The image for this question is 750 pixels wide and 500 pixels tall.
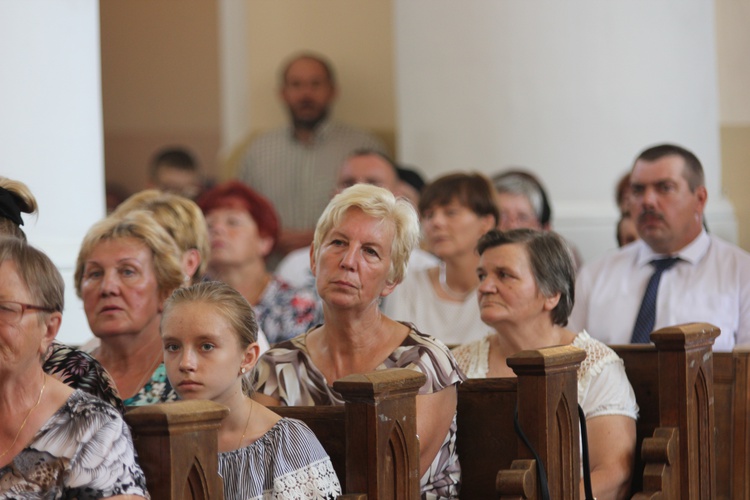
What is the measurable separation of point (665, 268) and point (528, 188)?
914mm

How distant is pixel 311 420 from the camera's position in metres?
3.01

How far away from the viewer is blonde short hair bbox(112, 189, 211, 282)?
3965 millimetres

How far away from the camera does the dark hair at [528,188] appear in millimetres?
5590

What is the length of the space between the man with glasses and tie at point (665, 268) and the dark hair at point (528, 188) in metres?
0.73

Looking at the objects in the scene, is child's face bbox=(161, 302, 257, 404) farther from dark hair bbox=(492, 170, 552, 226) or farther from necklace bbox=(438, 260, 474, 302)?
dark hair bbox=(492, 170, 552, 226)

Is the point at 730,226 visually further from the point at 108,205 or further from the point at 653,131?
the point at 108,205

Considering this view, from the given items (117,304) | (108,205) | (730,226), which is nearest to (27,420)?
(117,304)

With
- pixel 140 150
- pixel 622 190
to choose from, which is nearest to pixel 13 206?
pixel 622 190

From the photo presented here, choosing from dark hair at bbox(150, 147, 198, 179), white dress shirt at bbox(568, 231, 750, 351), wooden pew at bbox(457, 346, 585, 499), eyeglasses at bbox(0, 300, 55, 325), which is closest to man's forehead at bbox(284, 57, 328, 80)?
dark hair at bbox(150, 147, 198, 179)

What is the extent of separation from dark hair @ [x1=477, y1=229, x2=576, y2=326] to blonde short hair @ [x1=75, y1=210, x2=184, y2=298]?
0.97 meters

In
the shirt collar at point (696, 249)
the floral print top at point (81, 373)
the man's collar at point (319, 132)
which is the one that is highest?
the man's collar at point (319, 132)

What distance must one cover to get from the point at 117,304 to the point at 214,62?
965 centimetres

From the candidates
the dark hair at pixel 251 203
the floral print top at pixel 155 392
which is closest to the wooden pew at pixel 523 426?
the floral print top at pixel 155 392

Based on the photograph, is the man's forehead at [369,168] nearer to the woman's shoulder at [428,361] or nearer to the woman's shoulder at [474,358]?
the woman's shoulder at [474,358]
